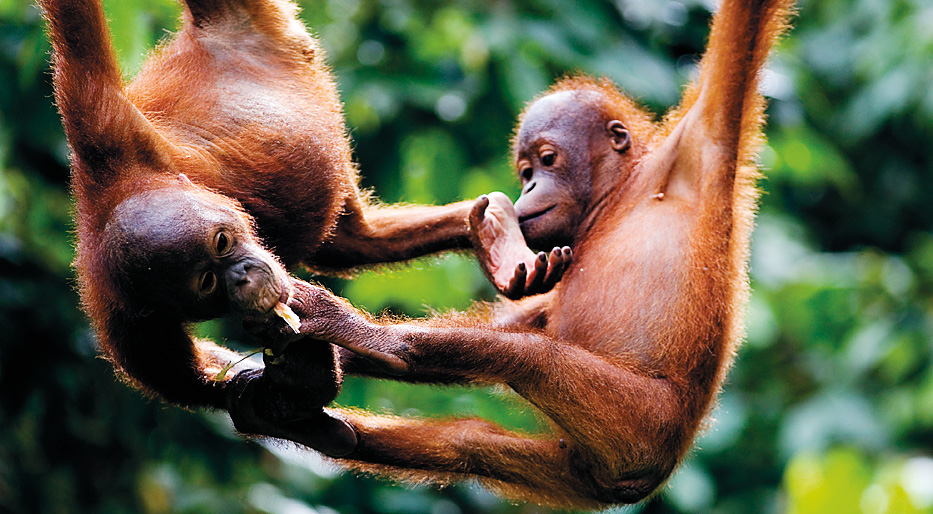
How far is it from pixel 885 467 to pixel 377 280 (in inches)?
118

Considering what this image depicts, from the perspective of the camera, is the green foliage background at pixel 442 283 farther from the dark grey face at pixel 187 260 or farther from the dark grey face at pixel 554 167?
the dark grey face at pixel 187 260

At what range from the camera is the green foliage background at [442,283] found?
13.4 feet

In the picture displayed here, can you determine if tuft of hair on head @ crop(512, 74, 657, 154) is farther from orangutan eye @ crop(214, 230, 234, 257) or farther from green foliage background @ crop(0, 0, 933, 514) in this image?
orangutan eye @ crop(214, 230, 234, 257)

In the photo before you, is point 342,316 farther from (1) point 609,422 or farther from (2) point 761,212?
(2) point 761,212

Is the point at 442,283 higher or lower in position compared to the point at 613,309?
lower

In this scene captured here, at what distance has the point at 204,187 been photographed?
221cm

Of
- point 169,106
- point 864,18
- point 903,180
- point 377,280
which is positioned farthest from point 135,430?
point 903,180

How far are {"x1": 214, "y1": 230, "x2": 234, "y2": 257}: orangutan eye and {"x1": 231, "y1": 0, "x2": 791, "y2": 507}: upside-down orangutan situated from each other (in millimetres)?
518

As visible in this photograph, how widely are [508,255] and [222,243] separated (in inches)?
34.4

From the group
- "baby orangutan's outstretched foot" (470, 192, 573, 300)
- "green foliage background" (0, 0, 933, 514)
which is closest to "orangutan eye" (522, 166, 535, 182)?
"baby orangutan's outstretched foot" (470, 192, 573, 300)

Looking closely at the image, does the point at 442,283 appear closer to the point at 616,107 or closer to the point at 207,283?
the point at 616,107

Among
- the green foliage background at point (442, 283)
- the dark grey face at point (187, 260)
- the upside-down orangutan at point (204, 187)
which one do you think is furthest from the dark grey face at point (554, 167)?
the dark grey face at point (187, 260)

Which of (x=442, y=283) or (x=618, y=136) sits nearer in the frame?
(x=618, y=136)

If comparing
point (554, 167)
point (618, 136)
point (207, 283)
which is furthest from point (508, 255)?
point (207, 283)
